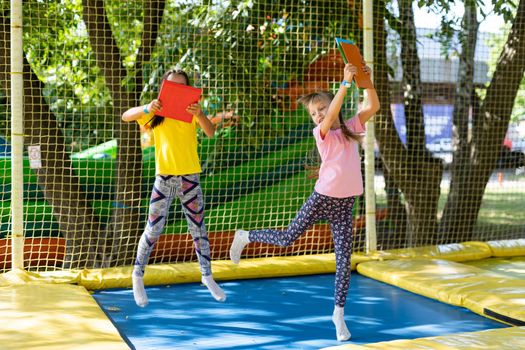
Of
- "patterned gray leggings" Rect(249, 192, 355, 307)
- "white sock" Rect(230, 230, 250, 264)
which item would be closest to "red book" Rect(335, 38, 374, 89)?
"patterned gray leggings" Rect(249, 192, 355, 307)

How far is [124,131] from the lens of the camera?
5.54 m

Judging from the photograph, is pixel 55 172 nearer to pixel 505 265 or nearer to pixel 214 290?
pixel 214 290

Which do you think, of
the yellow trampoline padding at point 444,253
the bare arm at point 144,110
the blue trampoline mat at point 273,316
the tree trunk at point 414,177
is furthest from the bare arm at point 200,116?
the tree trunk at point 414,177

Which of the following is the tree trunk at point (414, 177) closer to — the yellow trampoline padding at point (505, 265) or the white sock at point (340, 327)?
the yellow trampoline padding at point (505, 265)

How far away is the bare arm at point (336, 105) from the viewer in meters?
3.21

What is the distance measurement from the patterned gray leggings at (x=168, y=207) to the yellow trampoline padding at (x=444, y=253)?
5.85 feet

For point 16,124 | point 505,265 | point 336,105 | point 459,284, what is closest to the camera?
point 336,105

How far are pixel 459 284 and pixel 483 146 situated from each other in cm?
261

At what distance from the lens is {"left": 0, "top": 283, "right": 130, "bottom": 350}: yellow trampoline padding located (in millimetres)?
3023

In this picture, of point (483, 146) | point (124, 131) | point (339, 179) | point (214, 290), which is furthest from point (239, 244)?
point (483, 146)

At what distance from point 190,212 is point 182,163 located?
30cm

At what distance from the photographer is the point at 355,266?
5.03 meters

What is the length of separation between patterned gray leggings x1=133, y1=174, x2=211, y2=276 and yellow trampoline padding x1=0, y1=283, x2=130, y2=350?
44 centimetres

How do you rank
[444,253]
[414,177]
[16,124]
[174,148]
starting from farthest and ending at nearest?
[414,177] → [444,253] → [16,124] → [174,148]
